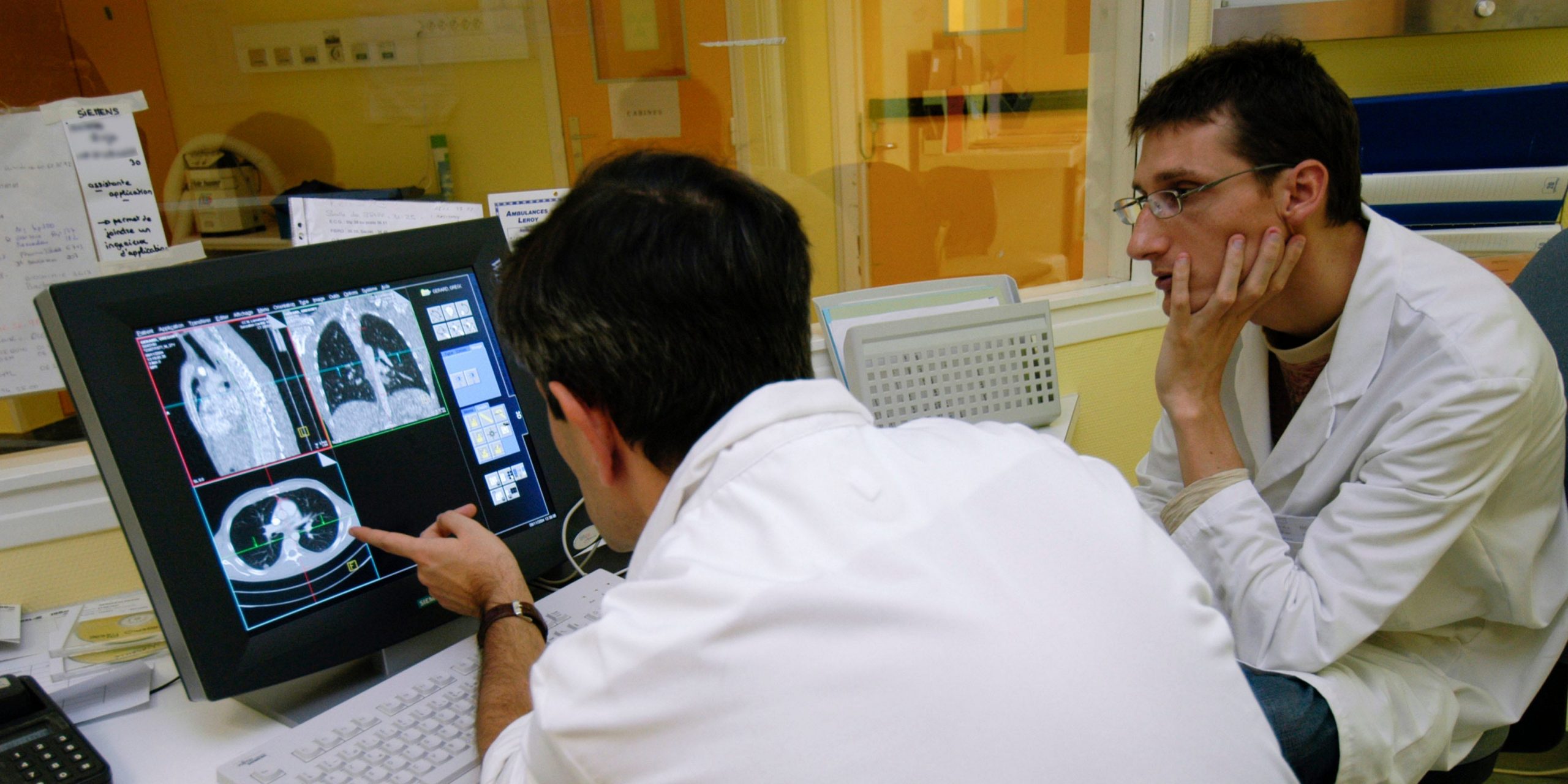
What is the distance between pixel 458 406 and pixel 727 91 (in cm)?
133

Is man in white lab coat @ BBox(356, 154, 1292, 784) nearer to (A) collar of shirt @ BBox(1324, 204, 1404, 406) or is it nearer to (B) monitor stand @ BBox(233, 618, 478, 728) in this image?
(B) monitor stand @ BBox(233, 618, 478, 728)

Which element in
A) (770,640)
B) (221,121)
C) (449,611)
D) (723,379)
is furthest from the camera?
(221,121)

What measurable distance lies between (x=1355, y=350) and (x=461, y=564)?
1.06m

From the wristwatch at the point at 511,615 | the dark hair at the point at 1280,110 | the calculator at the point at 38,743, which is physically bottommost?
the calculator at the point at 38,743

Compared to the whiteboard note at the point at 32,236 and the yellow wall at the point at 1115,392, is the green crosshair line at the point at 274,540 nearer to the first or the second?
the whiteboard note at the point at 32,236

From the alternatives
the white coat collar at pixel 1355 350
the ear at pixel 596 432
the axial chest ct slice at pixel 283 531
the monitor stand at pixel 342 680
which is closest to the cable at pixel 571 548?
the monitor stand at pixel 342 680

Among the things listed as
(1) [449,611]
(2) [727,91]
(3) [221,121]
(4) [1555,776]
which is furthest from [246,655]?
(4) [1555,776]

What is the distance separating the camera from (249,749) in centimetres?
83

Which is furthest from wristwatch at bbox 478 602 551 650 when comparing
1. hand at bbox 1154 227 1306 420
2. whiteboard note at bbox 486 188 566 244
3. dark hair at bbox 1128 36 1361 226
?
dark hair at bbox 1128 36 1361 226

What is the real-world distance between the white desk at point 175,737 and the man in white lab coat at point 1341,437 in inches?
41.2

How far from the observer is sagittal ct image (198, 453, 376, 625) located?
86 centimetres

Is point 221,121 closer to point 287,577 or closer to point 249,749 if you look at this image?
point 287,577

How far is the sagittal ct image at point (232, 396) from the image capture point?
842 mm

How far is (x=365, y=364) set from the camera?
966 millimetres
